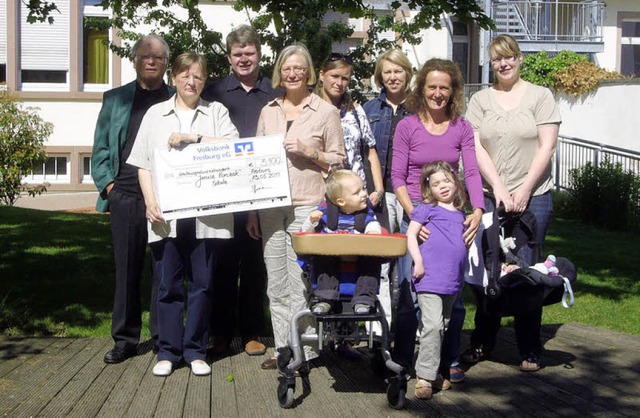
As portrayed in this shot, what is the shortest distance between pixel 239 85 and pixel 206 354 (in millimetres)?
1984

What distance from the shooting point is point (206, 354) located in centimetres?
689

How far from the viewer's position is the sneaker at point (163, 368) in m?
6.51

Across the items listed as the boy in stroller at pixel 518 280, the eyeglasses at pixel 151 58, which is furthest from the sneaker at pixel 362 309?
the eyeglasses at pixel 151 58

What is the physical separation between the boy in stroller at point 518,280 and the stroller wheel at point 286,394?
1.58 m

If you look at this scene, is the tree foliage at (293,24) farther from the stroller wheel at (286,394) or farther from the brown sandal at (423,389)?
the stroller wheel at (286,394)

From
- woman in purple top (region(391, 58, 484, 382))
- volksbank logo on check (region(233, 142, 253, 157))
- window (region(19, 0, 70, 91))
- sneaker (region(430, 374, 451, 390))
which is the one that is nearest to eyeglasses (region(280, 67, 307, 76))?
volksbank logo on check (region(233, 142, 253, 157))

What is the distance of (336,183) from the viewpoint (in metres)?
5.89

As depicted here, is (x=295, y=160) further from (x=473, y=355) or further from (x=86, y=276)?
(x=86, y=276)

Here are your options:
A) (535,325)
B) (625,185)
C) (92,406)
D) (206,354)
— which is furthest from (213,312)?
(625,185)

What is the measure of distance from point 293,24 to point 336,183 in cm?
632

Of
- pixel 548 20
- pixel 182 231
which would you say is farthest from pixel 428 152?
pixel 548 20

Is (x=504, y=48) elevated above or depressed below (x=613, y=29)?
below

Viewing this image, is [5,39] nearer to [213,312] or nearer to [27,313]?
[27,313]

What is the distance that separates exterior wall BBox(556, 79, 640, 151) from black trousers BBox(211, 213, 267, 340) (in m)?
16.8
